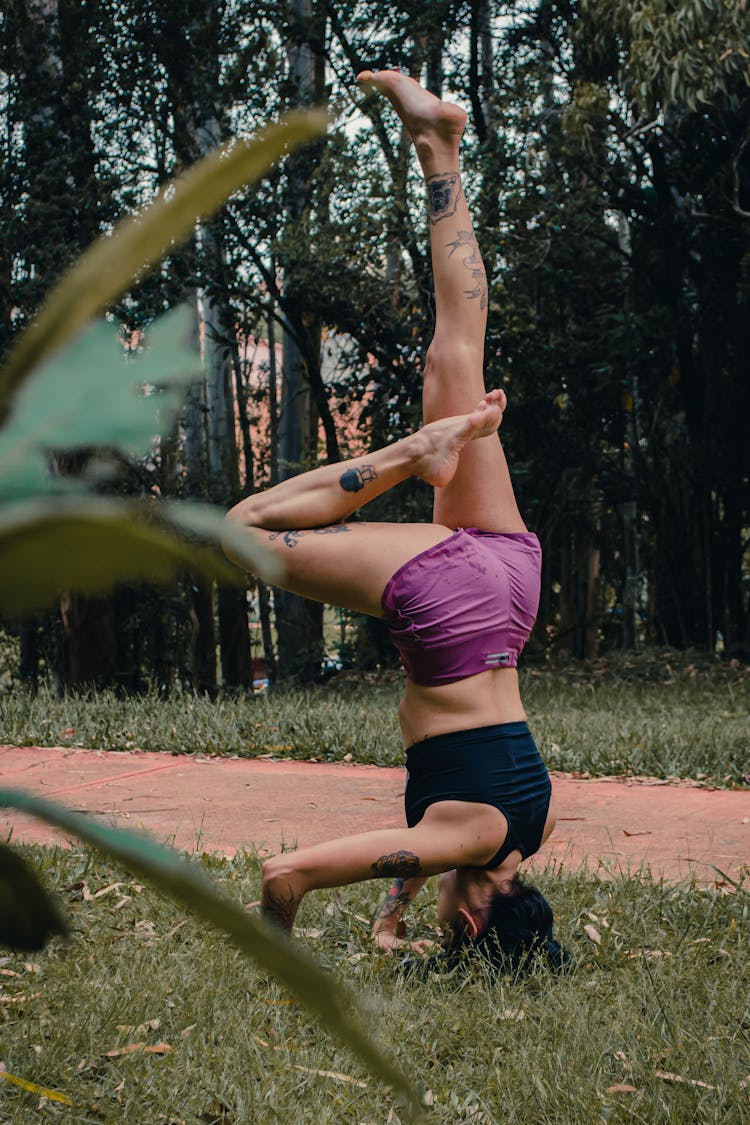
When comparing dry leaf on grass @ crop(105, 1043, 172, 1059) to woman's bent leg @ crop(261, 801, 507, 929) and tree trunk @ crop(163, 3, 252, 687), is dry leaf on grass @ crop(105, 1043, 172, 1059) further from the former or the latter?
tree trunk @ crop(163, 3, 252, 687)

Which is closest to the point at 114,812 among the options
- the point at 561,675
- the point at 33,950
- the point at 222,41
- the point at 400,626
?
the point at 400,626

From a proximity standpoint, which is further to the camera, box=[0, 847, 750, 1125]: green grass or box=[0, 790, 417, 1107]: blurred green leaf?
box=[0, 847, 750, 1125]: green grass

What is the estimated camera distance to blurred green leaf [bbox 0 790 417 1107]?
260 millimetres

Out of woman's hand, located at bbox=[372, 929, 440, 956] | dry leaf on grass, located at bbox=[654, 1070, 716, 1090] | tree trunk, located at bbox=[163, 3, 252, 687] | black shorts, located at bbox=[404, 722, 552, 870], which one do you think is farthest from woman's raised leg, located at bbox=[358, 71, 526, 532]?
tree trunk, located at bbox=[163, 3, 252, 687]

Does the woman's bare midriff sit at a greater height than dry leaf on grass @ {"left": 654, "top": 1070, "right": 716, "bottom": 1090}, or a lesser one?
greater

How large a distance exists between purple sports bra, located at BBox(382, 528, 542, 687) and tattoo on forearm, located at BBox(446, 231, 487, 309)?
595mm

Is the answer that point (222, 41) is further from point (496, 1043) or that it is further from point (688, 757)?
point (496, 1043)

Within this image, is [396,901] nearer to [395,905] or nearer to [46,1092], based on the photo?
[395,905]

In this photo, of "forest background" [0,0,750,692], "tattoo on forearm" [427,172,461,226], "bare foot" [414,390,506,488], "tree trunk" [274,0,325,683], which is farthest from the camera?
"tree trunk" [274,0,325,683]

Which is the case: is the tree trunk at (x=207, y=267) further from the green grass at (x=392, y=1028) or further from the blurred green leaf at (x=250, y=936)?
the blurred green leaf at (x=250, y=936)

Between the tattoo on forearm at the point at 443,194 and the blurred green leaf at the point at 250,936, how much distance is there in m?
2.53

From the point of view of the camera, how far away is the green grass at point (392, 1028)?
2.04 meters

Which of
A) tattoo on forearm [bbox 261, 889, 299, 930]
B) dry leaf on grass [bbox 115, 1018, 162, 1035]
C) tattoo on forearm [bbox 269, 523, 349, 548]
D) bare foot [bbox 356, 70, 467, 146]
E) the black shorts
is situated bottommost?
dry leaf on grass [bbox 115, 1018, 162, 1035]

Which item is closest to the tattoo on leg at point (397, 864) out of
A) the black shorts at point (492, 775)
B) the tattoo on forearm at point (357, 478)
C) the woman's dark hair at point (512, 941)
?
the black shorts at point (492, 775)
